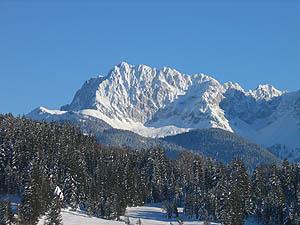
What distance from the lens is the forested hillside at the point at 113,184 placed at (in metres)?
111

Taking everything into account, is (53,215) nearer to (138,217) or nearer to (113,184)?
(138,217)

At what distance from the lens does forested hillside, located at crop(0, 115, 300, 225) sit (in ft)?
364

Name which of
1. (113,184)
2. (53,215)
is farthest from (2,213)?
(113,184)

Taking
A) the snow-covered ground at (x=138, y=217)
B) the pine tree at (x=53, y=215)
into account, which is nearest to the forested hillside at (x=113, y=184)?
the pine tree at (x=53, y=215)

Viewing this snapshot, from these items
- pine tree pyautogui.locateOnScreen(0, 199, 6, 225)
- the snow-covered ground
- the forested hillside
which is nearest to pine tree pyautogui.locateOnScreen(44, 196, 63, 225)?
the forested hillside

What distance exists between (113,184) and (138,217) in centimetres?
1158

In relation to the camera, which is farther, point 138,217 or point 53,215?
point 138,217

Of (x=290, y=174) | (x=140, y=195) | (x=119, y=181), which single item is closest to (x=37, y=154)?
(x=119, y=181)

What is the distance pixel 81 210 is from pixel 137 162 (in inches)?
1998

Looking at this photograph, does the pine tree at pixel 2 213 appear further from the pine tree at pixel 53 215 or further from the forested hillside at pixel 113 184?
the pine tree at pixel 53 215

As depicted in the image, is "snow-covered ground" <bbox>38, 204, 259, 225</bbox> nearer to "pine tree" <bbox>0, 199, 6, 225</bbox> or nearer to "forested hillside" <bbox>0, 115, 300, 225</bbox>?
"forested hillside" <bbox>0, 115, 300, 225</bbox>

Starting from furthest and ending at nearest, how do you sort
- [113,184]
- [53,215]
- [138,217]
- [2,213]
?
1. [113,184]
2. [138,217]
3. [53,215]
4. [2,213]

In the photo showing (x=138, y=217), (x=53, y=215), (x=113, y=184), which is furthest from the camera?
(x=113, y=184)

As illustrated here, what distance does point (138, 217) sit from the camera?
126m
